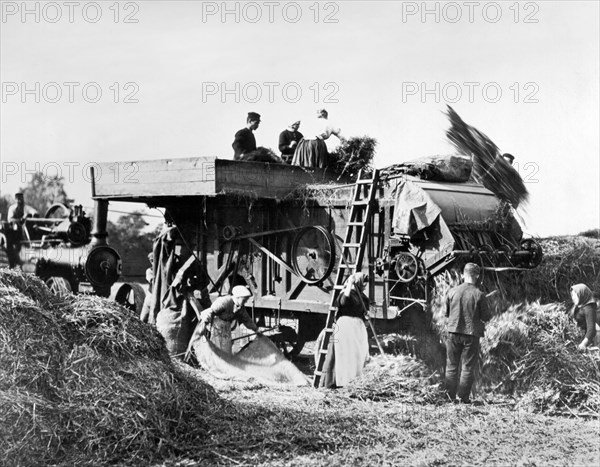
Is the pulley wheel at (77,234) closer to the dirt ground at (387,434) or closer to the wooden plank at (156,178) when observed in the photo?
the wooden plank at (156,178)

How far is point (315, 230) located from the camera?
1246 centimetres

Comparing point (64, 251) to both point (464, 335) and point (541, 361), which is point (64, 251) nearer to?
point (464, 335)

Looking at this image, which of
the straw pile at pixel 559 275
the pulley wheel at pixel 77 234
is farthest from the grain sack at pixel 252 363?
the pulley wheel at pixel 77 234

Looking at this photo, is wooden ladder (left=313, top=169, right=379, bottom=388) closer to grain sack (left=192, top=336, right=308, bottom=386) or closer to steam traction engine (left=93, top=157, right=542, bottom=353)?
steam traction engine (left=93, top=157, right=542, bottom=353)

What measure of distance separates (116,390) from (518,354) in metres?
4.99

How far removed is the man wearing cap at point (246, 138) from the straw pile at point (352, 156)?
155 cm

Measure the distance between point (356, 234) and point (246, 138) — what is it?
402 centimetres

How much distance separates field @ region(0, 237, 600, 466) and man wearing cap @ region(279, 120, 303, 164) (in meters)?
6.87

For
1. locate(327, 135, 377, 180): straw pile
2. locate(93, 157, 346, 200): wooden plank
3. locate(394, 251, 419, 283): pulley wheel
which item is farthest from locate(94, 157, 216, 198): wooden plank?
locate(394, 251, 419, 283): pulley wheel

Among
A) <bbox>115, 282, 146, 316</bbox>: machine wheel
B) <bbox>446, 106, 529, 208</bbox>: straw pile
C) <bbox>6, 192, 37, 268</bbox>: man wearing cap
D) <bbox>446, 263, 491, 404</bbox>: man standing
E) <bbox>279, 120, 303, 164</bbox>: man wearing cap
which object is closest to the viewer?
<bbox>446, 263, 491, 404</bbox>: man standing

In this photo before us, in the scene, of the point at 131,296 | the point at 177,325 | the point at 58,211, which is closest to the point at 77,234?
the point at 58,211

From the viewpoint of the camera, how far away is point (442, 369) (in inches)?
401

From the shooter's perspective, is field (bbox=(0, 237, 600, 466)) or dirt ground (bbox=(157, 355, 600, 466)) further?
dirt ground (bbox=(157, 355, 600, 466))

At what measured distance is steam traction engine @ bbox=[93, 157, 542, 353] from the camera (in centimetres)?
1077
